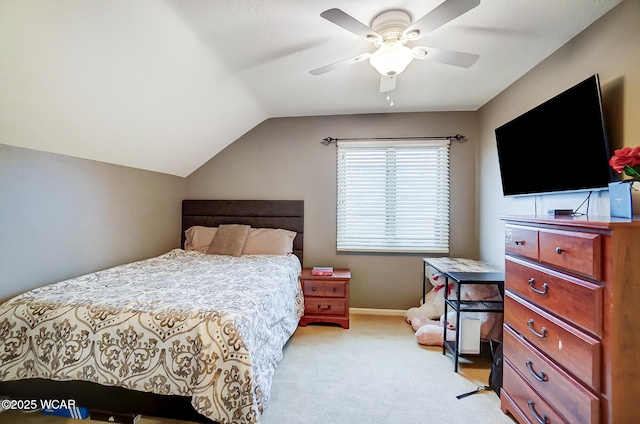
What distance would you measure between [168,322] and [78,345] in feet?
1.73

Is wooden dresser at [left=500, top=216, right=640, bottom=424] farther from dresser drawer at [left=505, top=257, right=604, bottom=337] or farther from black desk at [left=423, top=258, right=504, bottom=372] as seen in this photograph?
black desk at [left=423, top=258, right=504, bottom=372]

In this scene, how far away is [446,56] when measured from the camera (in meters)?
1.78

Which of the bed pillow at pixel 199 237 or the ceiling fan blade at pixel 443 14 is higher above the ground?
the ceiling fan blade at pixel 443 14

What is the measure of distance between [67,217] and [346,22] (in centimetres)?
256

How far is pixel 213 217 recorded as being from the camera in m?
3.69

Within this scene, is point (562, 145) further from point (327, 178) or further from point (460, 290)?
point (327, 178)

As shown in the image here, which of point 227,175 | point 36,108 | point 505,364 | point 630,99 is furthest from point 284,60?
point 505,364

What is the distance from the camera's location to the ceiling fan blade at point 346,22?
1.36 m

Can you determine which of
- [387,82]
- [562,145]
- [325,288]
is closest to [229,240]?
[325,288]

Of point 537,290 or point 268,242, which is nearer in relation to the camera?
point 537,290

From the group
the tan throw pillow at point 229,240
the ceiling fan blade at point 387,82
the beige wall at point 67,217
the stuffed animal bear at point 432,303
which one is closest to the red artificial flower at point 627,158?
the ceiling fan blade at point 387,82

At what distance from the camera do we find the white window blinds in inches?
134

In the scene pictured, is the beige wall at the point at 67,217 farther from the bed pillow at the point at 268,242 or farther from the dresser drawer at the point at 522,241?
the dresser drawer at the point at 522,241

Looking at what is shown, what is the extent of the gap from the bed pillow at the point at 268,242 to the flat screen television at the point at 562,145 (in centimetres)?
237
